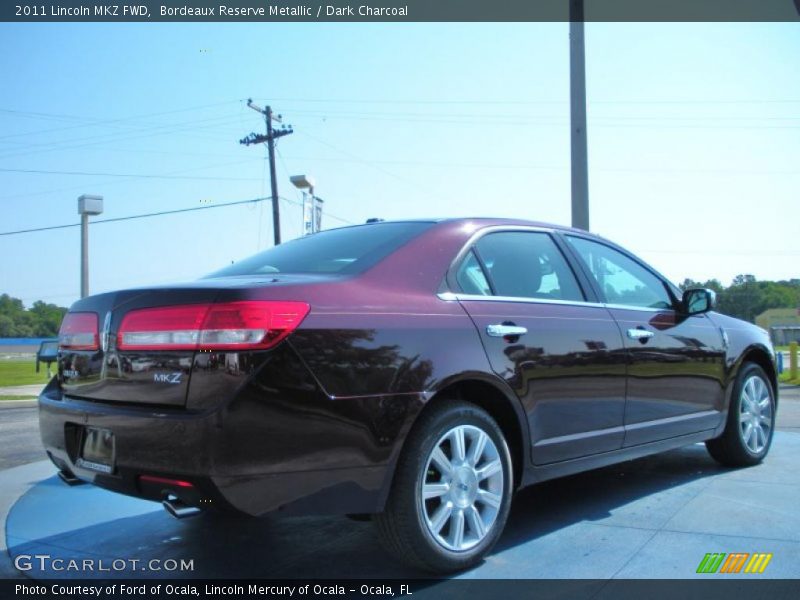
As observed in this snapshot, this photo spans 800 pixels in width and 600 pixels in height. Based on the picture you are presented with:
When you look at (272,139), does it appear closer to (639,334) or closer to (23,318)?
(639,334)

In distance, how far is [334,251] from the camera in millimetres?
3471

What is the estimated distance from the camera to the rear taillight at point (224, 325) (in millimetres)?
2518

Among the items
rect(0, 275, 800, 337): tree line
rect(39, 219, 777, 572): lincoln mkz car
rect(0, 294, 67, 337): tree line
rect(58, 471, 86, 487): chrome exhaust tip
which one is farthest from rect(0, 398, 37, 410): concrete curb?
rect(0, 294, 67, 337): tree line

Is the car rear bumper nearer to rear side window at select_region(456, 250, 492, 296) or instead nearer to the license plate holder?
the license plate holder

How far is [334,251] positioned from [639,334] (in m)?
1.84

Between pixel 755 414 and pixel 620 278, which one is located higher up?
pixel 620 278

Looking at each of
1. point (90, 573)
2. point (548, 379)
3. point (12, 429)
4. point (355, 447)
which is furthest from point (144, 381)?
point (12, 429)

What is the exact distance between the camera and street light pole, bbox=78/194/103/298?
22.8 m

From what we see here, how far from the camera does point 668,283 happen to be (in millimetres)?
4746

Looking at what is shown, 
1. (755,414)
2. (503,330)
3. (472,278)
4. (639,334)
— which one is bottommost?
(755,414)

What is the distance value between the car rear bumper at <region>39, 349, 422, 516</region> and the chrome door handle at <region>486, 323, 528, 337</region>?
22.5 inches

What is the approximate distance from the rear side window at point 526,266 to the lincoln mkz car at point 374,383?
1 cm

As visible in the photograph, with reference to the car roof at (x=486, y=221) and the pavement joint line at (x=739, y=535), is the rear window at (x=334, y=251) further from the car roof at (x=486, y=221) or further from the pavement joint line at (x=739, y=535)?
the pavement joint line at (x=739, y=535)

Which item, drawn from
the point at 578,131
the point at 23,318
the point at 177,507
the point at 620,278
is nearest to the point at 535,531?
the point at 620,278
